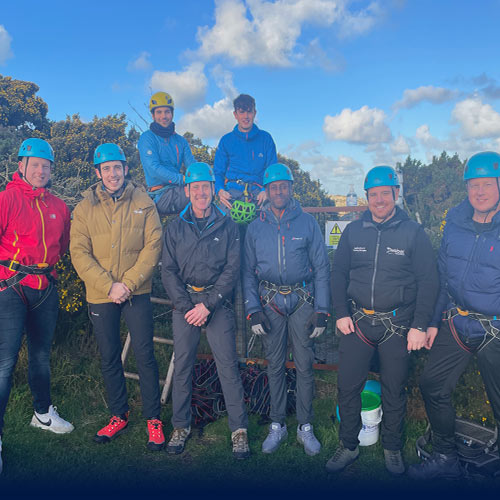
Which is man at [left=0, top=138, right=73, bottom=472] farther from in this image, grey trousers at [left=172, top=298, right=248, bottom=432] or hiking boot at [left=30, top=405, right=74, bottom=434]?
grey trousers at [left=172, top=298, right=248, bottom=432]

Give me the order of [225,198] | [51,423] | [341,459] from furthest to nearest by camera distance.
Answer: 1. [225,198]
2. [51,423]
3. [341,459]

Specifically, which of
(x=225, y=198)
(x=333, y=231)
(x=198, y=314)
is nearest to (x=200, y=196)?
(x=225, y=198)

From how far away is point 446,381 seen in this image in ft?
14.1

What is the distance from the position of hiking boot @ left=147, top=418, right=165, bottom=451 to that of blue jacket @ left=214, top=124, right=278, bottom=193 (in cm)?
315

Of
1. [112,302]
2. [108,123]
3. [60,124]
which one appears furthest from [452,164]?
[112,302]

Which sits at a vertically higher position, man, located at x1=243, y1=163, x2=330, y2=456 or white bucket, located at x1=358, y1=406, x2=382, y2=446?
man, located at x1=243, y1=163, x2=330, y2=456

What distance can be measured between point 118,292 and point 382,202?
3015mm

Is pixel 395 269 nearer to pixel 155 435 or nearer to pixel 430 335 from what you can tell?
pixel 430 335

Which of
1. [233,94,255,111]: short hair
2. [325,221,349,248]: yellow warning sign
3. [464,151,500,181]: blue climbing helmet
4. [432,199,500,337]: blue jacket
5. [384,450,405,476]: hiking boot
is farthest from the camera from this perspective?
[325,221,349,248]: yellow warning sign

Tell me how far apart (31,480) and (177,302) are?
2.38 metres

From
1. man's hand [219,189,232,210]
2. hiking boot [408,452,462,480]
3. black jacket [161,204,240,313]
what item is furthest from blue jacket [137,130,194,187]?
hiking boot [408,452,462,480]

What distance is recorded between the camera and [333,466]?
14.9ft

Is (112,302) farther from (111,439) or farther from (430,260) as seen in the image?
(430,260)

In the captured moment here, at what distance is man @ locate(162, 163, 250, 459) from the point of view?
4809 millimetres
